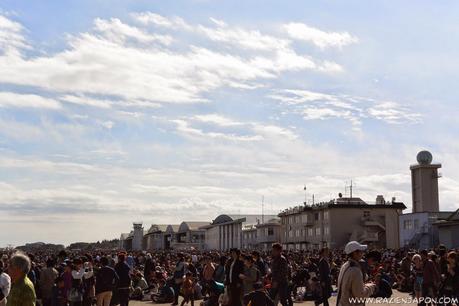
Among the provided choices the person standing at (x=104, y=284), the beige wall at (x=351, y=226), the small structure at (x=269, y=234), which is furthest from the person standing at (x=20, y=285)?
the small structure at (x=269, y=234)

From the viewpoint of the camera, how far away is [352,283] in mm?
7195

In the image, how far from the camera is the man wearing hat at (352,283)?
7180 mm

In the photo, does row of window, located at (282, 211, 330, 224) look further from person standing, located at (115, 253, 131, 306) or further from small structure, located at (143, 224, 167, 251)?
small structure, located at (143, 224, 167, 251)

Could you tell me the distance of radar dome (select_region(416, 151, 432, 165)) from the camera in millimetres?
69250

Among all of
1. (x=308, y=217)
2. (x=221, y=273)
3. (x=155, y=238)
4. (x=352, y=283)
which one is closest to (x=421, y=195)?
(x=308, y=217)

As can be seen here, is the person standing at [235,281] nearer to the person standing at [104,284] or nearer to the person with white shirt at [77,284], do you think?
the person standing at [104,284]

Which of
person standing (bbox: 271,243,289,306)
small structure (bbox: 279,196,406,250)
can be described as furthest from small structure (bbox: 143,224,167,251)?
person standing (bbox: 271,243,289,306)

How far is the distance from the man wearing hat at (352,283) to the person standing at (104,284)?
738cm

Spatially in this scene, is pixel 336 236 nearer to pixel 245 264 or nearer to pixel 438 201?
pixel 438 201

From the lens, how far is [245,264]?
43.5 feet

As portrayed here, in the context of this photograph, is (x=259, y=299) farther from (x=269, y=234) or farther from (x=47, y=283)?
(x=269, y=234)

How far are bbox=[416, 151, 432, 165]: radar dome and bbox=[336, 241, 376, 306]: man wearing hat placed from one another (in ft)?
212

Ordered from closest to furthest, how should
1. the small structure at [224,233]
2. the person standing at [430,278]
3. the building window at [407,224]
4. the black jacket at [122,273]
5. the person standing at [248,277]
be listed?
the person standing at [248,277]
the person standing at [430,278]
the black jacket at [122,273]
the building window at [407,224]
the small structure at [224,233]

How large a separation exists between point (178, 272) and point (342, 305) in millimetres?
12095
